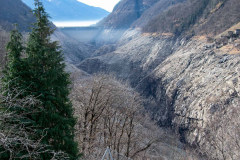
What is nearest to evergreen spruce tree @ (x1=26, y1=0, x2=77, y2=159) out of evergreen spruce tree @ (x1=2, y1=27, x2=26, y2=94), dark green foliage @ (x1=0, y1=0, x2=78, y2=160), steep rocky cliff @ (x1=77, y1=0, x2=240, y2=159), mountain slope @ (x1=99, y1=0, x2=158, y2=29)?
dark green foliage @ (x1=0, y1=0, x2=78, y2=160)

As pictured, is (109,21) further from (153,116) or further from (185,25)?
(153,116)

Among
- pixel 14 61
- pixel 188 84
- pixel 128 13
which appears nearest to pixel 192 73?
pixel 188 84

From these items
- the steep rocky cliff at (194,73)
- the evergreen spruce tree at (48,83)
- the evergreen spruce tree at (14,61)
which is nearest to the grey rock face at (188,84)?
the steep rocky cliff at (194,73)

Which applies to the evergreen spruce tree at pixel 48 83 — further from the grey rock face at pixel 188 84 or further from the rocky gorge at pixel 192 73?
the grey rock face at pixel 188 84

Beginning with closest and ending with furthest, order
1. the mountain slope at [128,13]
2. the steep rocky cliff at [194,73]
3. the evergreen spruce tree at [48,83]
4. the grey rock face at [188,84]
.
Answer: the evergreen spruce tree at [48,83] < the steep rocky cliff at [194,73] < the grey rock face at [188,84] < the mountain slope at [128,13]

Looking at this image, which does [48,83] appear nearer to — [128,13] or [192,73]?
[192,73]

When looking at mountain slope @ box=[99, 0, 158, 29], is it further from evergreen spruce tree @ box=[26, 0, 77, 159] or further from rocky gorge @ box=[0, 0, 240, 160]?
evergreen spruce tree @ box=[26, 0, 77, 159]
